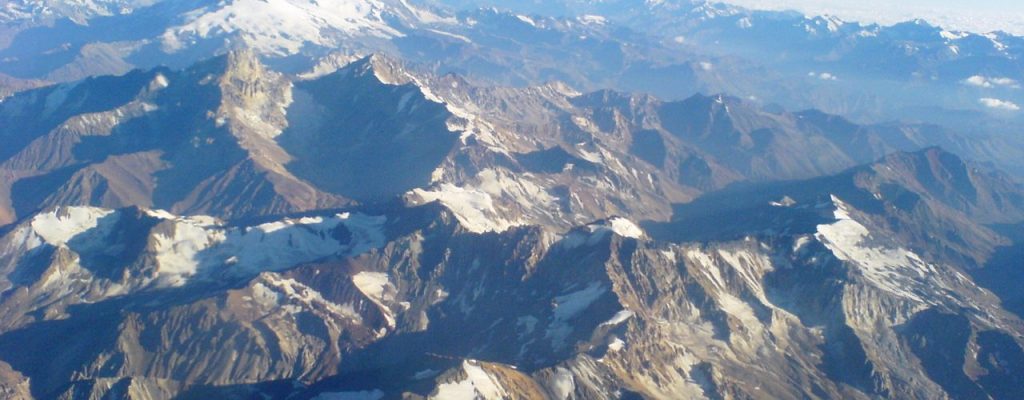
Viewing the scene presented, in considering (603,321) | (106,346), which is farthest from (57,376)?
(603,321)

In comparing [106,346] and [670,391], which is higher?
[670,391]

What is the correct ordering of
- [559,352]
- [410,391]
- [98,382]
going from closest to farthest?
[410,391] → [98,382] → [559,352]

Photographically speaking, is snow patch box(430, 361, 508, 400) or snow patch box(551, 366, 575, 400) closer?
snow patch box(430, 361, 508, 400)

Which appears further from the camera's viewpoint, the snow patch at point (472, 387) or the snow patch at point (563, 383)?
the snow patch at point (563, 383)

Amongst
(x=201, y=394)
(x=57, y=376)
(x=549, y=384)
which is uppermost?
(x=549, y=384)

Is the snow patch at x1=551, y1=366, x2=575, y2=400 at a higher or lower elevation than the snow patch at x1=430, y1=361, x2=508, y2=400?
lower

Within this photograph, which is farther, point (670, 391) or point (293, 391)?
point (670, 391)

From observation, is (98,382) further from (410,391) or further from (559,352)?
(559,352)

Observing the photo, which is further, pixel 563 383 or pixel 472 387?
pixel 563 383

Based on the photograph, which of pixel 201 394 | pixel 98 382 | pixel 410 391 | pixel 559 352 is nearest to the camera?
pixel 410 391

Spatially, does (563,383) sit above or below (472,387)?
below

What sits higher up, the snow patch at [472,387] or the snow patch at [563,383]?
the snow patch at [472,387]
